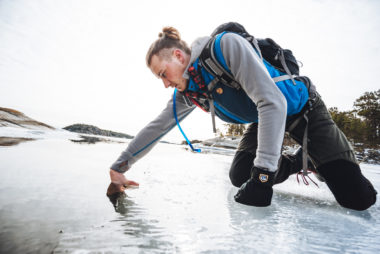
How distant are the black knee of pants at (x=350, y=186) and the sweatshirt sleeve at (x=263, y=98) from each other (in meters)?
1.12

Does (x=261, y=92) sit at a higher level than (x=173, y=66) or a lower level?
lower

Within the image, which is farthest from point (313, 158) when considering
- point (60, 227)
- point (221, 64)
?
point (60, 227)

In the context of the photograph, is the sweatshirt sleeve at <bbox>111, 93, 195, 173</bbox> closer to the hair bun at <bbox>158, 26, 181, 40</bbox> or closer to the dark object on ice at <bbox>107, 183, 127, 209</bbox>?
the dark object on ice at <bbox>107, 183, 127, 209</bbox>

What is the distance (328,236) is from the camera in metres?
1.20

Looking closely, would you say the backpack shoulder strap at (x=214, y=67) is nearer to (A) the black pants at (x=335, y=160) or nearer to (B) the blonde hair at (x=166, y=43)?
(B) the blonde hair at (x=166, y=43)

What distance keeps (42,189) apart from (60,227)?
0.70 meters

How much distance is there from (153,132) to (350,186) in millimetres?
1944

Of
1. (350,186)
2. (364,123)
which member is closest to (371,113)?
(364,123)

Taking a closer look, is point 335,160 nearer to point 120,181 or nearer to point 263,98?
point 263,98

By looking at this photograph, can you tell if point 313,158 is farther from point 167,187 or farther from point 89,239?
point 89,239

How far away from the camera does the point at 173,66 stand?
154cm

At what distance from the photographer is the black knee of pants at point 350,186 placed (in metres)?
1.77

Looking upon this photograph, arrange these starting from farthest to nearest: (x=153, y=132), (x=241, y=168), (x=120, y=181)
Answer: (x=241, y=168)
(x=153, y=132)
(x=120, y=181)

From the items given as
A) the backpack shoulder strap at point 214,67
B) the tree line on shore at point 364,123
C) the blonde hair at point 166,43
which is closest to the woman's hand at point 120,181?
the blonde hair at point 166,43
